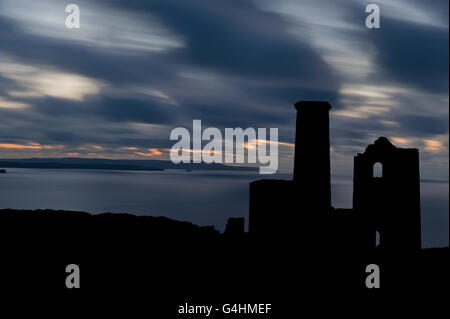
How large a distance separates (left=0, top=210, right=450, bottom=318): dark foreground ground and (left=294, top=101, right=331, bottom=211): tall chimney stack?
2075 millimetres

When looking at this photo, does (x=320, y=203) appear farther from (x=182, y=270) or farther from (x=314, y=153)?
(x=182, y=270)

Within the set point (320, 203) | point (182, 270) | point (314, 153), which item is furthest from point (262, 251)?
point (314, 153)

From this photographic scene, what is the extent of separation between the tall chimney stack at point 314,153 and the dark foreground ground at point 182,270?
2075mm

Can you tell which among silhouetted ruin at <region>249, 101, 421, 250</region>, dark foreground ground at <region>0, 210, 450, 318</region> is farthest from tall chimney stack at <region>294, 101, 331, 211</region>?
dark foreground ground at <region>0, 210, 450, 318</region>

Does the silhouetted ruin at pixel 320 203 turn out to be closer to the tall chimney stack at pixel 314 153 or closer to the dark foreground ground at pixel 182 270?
the tall chimney stack at pixel 314 153

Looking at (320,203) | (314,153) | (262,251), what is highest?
(314,153)

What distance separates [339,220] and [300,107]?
4756 millimetres

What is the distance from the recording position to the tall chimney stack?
51.8 ft

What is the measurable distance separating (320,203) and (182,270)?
598 centimetres

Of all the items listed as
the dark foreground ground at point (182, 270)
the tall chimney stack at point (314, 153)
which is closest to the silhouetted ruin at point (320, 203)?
the tall chimney stack at point (314, 153)

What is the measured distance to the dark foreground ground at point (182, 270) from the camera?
39.0 feet

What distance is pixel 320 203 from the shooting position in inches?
621

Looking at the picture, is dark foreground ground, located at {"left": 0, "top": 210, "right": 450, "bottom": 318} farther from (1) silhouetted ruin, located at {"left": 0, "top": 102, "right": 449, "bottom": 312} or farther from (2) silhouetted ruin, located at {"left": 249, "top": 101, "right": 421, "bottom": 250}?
(2) silhouetted ruin, located at {"left": 249, "top": 101, "right": 421, "bottom": 250}

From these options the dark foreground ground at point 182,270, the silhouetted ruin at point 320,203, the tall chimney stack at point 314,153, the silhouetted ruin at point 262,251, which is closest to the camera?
the dark foreground ground at point 182,270
